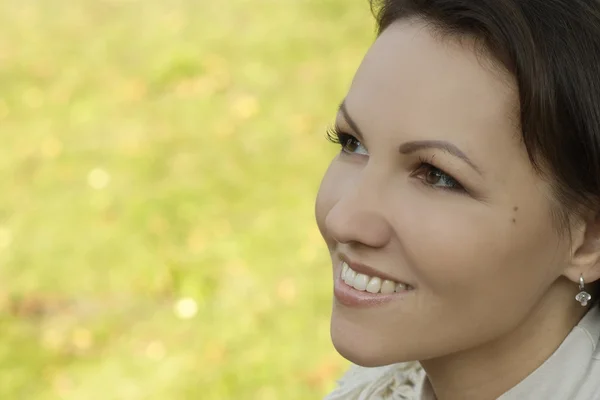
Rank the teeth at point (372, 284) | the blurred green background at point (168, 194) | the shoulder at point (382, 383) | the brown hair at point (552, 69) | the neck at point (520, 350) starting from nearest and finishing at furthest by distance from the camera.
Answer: the brown hair at point (552, 69) < the teeth at point (372, 284) < the neck at point (520, 350) < the shoulder at point (382, 383) < the blurred green background at point (168, 194)

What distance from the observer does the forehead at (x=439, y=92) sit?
167 cm

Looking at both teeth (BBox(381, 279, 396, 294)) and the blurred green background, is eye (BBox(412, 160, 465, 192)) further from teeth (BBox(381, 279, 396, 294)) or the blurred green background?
the blurred green background

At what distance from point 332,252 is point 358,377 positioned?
2.13 ft

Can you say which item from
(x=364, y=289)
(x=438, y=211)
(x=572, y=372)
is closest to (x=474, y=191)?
(x=438, y=211)

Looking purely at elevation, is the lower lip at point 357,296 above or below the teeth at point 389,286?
below

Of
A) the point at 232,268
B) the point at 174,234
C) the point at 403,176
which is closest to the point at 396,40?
the point at 403,176

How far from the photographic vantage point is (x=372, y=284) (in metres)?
1.77

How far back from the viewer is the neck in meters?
1.86

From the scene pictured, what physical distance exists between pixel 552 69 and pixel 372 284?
0.56 meters

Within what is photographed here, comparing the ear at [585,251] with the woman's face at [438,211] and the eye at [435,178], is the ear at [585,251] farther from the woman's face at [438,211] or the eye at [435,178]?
the eye at [435,178]

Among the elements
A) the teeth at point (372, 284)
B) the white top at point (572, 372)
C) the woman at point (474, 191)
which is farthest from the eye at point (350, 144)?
the white top at point (572, 372)

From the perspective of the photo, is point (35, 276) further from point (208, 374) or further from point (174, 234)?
point (208, 374)

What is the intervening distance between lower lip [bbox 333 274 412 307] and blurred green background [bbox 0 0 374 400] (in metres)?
2.34

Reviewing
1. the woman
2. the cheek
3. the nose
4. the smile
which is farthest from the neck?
the nose
